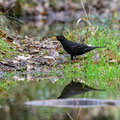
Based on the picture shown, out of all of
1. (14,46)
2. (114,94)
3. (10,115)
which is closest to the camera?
(10,115)

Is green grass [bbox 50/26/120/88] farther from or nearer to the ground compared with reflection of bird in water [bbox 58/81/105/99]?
farther from the ground

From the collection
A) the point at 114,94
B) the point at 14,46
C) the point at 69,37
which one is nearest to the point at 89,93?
the point at 114,94

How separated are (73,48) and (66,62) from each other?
29 centimetres

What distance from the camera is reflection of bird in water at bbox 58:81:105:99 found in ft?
12.2

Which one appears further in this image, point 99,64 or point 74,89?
point 99,64

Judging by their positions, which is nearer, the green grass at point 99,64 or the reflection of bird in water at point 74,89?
the reflection of bird in water at point 74,89

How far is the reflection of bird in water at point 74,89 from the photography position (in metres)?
3.72

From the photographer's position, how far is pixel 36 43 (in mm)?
7164

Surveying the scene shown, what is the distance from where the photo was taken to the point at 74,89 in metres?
4.01

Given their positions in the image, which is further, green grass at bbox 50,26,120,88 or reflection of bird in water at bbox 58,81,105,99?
green grass at bbox 50,26,120,88

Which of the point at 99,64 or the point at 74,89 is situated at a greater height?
the point at 99,64

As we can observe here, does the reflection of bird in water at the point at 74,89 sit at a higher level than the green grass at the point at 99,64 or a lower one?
lower

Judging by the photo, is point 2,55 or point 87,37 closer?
point 2,55

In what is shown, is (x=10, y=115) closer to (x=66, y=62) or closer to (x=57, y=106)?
(x=57, y=106)
